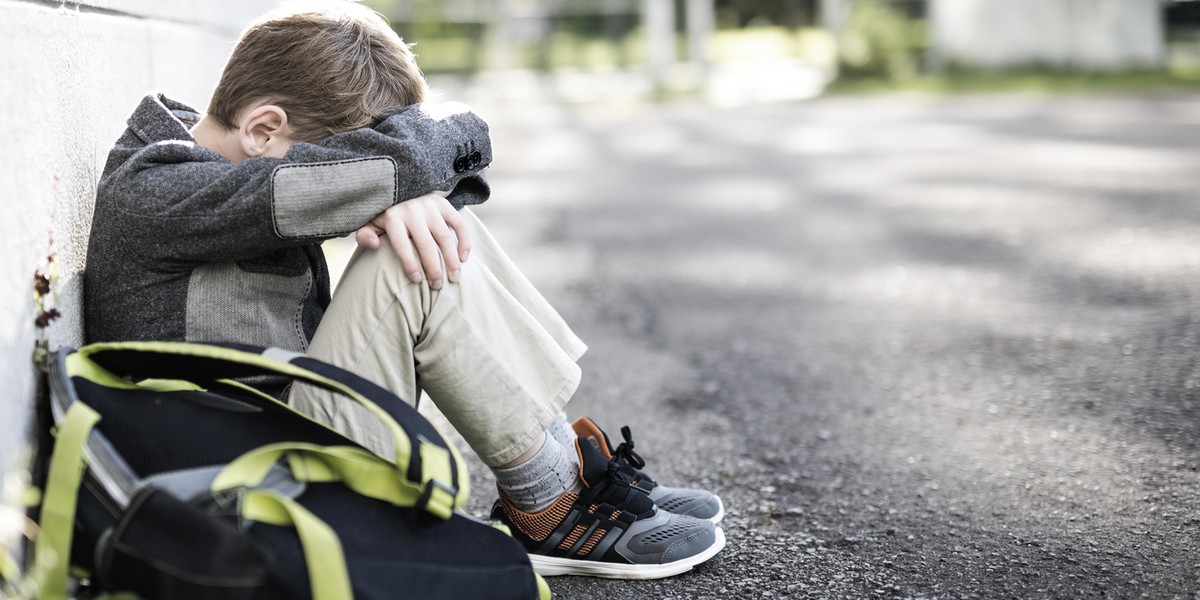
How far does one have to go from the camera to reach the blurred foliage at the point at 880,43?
17.2 m

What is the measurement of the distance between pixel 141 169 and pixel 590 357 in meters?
1.87

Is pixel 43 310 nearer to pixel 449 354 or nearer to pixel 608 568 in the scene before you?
pixel 449 354

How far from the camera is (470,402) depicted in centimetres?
170

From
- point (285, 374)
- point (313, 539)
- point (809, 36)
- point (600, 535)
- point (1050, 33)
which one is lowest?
point (809, 36)

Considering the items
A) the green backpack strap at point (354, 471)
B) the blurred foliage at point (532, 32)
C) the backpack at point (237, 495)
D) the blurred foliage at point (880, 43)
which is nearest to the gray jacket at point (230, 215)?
the backpack at point (237, 495)

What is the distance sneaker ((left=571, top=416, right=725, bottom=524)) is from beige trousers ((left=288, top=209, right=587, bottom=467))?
9.9 inches

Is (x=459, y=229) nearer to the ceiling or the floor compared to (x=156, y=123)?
nearer to the floor

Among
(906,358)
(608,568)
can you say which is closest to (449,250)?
(608,568)

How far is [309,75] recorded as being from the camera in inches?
69.8

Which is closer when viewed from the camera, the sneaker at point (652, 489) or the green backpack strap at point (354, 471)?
the green backpack strap at point (354, 471)

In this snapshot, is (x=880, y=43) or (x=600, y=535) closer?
(x=600, y=535)

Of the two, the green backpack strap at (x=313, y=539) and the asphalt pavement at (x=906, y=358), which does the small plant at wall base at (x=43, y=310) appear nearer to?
the green backpack strap at (x=313, y=539)

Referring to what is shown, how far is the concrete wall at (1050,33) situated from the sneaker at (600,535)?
53.3 ft

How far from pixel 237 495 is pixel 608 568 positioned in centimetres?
79
